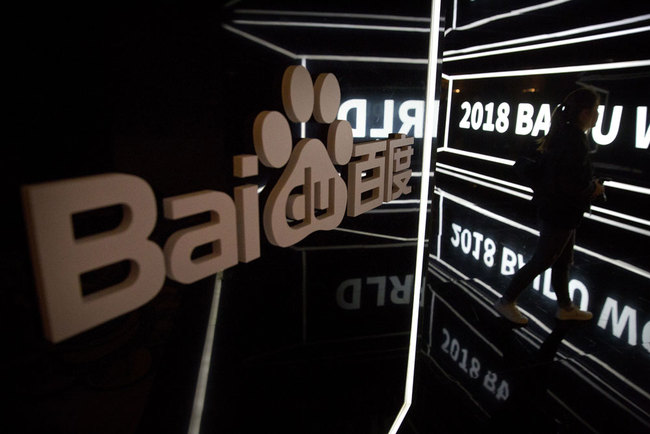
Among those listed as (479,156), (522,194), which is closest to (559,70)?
(522,194)

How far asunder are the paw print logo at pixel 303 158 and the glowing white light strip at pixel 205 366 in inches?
12.4

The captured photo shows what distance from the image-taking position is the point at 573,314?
9.55 feet

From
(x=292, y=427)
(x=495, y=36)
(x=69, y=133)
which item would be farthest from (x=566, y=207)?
(x=495, y=36)

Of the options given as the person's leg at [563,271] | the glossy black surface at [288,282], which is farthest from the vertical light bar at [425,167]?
the person's leg at [563,271]

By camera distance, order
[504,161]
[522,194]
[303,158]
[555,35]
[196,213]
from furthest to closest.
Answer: [504,161]
[522,194]
[555,35]
[303,158]
[196,213]

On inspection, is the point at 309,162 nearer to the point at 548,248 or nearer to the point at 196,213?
the point at 196,213

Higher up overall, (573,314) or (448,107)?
(448,107)

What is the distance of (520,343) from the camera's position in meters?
2.68

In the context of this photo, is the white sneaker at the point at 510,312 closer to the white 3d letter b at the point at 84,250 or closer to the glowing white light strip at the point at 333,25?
the glowing white light strip at the point at 333,25

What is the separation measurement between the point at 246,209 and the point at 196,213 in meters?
0.17

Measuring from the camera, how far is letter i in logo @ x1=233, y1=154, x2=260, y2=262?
110cm

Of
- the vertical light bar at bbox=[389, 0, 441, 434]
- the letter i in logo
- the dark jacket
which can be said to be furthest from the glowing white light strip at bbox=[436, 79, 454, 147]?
the letter i in logo

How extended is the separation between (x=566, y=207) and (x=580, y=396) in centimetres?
116

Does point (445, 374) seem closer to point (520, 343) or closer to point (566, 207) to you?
point (520, 343)
